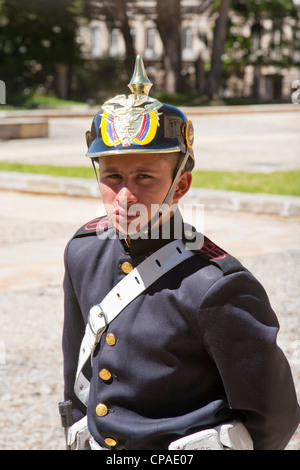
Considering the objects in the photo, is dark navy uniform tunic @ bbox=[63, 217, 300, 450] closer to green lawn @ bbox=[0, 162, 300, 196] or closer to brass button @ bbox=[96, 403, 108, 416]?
brass button @ bbox=[96, 403, 108, 416]

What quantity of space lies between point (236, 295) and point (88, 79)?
48.2 m

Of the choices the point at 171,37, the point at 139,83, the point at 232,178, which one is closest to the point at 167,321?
the point at 139,83

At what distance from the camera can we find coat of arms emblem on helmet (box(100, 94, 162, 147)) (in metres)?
1.85

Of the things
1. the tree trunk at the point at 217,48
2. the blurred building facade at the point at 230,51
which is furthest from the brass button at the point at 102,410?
the blurred building facade at the point at 230,51

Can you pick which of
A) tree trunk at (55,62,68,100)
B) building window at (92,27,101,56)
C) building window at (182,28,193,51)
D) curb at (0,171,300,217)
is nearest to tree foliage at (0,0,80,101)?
tree trunk at (55,62,68,100)

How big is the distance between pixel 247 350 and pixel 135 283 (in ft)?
1.10

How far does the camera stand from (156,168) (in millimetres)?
1897

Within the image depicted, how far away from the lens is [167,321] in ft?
6.20

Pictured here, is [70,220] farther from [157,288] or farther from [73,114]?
[73,114]

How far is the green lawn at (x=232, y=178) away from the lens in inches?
391

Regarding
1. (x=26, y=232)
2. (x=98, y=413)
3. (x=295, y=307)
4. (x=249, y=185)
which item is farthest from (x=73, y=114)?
(x=98, y=413)

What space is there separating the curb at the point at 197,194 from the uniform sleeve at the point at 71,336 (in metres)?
6.74

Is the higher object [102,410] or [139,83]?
[139,83]

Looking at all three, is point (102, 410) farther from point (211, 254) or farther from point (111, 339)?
point (211, 254)
